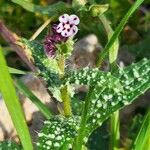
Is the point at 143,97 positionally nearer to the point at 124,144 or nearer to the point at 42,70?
the point at 124,144

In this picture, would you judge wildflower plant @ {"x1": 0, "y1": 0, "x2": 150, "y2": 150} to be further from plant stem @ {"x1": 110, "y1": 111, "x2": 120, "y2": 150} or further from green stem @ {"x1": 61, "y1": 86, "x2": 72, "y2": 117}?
plant stem @ {"x1": 110, "y1": 111, "x2": 120, "y2": 150}

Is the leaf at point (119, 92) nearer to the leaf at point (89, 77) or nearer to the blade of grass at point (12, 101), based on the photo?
the leaf at point (89, 77)

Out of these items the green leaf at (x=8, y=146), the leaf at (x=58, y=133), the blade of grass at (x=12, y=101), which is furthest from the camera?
the green leaf at (x=8, y=146)

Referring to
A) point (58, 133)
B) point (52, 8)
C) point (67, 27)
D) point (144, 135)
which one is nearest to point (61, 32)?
point (67, 27)

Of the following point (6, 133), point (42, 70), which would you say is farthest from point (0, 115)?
point (42, 70)

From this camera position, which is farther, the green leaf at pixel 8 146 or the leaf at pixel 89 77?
the green leaf at pixel 8 146

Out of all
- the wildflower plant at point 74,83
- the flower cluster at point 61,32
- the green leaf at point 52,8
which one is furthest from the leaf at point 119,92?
the green leaf at point 52,8

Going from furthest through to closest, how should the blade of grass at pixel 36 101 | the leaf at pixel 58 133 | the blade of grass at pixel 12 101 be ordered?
the blade of grass at pixel 36 101
the leaf at pixel 58 133
the blade of grass at pixel 12 101

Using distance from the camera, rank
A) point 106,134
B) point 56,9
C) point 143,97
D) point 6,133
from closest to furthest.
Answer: point 56,9 → point 106,134 → point 6,133 → point 143,97
